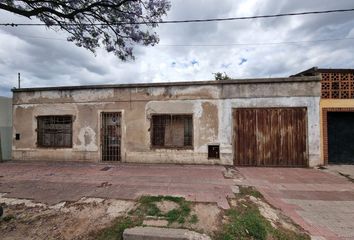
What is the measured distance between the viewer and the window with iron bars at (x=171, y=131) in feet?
36.4

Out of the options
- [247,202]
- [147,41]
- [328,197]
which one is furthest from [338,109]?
[147,41]

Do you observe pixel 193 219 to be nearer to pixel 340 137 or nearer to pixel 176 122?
pixel 176 122

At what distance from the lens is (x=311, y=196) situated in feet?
22.6

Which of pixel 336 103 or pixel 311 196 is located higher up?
pixel 336 103

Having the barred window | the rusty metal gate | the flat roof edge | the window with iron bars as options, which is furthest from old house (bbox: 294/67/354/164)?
the barred window

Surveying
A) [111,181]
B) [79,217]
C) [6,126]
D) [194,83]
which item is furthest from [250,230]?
[6,126]

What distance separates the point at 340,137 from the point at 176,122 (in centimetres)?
674

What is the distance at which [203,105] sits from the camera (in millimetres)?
10883

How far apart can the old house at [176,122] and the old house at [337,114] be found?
39cm

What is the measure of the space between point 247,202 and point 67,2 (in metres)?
6.61

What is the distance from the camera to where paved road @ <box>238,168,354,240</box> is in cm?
509

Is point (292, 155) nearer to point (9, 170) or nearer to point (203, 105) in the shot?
point (203, 105)

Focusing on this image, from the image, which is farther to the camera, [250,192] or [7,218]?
[250,192]

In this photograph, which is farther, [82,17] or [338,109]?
[338,109]
